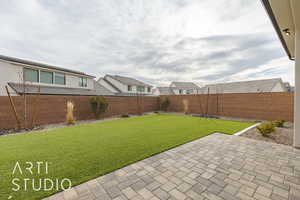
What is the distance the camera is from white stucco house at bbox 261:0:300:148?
85.7 inches

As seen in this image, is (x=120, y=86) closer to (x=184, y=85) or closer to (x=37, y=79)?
(x=37, y=79)

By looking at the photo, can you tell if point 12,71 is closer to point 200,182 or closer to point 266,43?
point 200,182

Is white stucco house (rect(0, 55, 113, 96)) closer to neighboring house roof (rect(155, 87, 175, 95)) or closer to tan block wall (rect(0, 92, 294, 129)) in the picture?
tan block wall (rect(0, 92, 294, 129))

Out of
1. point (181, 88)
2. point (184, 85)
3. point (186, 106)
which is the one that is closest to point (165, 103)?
point (186, 106)

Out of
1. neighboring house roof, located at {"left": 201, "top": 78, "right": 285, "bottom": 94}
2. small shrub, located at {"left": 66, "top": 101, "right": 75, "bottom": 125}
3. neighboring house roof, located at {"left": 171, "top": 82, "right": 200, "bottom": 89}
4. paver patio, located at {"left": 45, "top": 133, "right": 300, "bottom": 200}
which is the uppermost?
neighboring house roof, located at {"left": 171, "top": 82, "right": 200, "bottom": 89}

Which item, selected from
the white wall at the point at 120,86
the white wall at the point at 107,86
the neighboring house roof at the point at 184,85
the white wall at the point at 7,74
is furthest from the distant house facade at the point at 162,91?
the white wall at the point at 7,74

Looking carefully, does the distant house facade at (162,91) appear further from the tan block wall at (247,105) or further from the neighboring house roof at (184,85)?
the tan block wall at (247,105)

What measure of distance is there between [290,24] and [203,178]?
412cm

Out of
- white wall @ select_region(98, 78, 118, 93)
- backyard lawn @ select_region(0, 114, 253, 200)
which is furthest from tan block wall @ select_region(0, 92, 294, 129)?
white wall @ select_region(98, 78, 118, 93)

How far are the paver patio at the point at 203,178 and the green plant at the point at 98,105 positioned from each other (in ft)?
20.8

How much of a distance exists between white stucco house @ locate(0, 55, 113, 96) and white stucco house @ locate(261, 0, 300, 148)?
9502 millimetres

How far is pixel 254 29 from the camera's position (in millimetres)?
4301

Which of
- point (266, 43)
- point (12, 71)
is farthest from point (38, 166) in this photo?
point (12, 71)

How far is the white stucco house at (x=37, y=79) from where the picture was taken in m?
8.41
